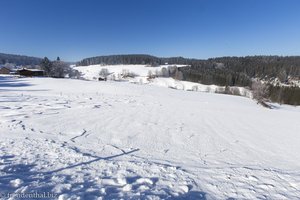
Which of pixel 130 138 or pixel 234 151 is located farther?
pixel 130 138

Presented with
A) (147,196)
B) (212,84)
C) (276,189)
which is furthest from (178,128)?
(212,84)

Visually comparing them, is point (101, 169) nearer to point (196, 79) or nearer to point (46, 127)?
point (46, 127)

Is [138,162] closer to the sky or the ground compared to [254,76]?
closer to the sky

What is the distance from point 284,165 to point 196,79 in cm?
11129

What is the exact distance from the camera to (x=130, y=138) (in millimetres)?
9656

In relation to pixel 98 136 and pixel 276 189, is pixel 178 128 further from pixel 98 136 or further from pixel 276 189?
pixel 276 189

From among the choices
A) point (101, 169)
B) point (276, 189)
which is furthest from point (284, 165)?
point (101, 169)

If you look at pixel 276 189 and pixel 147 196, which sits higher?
pixel 147 196

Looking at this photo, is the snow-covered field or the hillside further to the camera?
the hillside

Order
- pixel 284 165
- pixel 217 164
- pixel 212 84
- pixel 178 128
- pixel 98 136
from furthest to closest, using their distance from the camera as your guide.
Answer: pixel 212 84
pixel 178 128
pixel 98 136
pixel 284 165
pixel 217 164

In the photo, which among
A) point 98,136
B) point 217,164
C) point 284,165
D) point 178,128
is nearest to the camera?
point 217,164

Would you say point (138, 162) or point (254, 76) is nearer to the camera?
point (138, 162)

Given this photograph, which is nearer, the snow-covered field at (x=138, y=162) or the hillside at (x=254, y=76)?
the snow-covered field at (x=138, y=162)

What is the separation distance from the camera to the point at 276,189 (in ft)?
18.3
